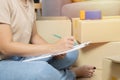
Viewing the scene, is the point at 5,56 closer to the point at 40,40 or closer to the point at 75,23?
the point at 40,40

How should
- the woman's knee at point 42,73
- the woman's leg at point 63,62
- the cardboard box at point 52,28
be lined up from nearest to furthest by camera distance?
the woman's knee at point 42,73
the woman's leg at point 63,62
the cardboard box at point 52,28

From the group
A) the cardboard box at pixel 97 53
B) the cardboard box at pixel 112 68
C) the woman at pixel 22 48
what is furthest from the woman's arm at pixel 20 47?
the cardboard box at pixel 97 53

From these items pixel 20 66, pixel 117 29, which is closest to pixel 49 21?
pixel 117 29

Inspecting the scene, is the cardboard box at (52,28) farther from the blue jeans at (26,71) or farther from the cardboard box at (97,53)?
the blue jeans at (26,71)

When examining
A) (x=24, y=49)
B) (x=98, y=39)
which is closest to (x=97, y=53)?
(x=98, y=39)

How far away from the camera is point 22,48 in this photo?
0.71 meters

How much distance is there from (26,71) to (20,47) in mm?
108

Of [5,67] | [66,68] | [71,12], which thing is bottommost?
[66,68]

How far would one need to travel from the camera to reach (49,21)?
1066mm

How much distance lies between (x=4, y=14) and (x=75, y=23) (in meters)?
0.41

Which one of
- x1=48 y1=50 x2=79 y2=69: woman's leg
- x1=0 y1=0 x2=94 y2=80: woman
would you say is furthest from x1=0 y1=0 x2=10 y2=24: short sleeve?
x1=48 y1=50 x2=79 y2=69: woman's leg

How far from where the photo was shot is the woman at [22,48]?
2.08 ft

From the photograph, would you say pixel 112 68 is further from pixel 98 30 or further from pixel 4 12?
pixel 4 12

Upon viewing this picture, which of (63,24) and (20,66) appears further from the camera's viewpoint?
(63,24)
